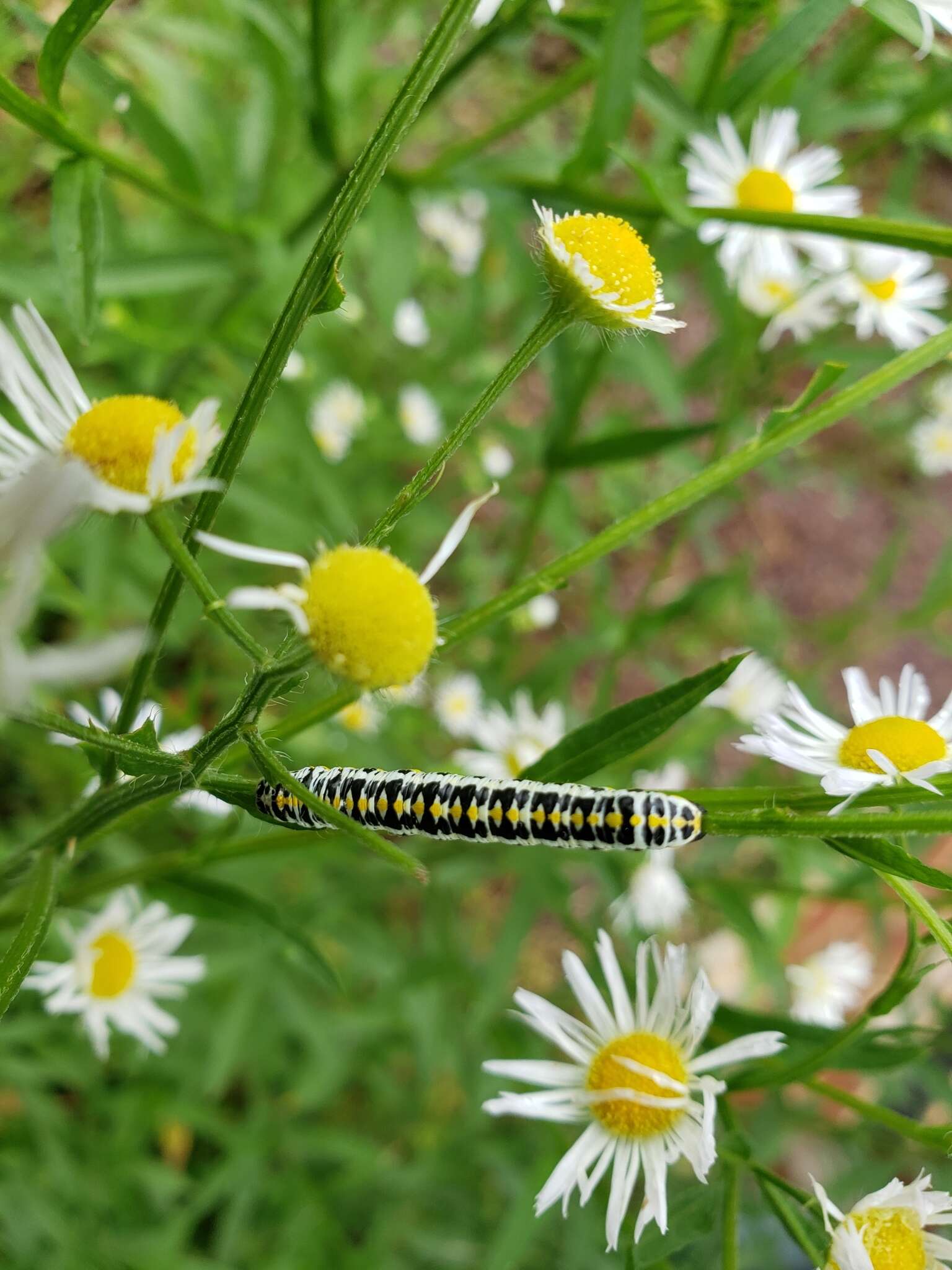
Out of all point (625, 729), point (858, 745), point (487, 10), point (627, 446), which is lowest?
point (625, 729)

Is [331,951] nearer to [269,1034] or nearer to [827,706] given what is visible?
Result: [269,1034]

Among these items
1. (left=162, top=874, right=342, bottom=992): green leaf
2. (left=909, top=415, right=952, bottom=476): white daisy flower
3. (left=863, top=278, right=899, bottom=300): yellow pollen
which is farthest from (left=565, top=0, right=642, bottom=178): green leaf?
(left=909, top=415, right=952, bottom=476): white daisy flower

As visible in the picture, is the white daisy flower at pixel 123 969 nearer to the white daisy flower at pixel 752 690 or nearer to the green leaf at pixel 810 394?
the green leaf at pixel 810 394

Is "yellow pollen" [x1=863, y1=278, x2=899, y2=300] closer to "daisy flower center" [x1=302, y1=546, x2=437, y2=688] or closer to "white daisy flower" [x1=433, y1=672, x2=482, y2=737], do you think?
"white daisy flower" [x1=433, y1=672, x2=482, y2=737]

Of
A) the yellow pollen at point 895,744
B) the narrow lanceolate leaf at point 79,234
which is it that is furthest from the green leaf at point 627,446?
the narrow lanceolate leaf at point 79,234

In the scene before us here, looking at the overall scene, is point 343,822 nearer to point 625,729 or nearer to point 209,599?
point 209,599

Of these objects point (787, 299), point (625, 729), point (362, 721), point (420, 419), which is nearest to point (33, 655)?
point (625, 729)

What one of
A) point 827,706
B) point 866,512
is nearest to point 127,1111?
point 827,706
